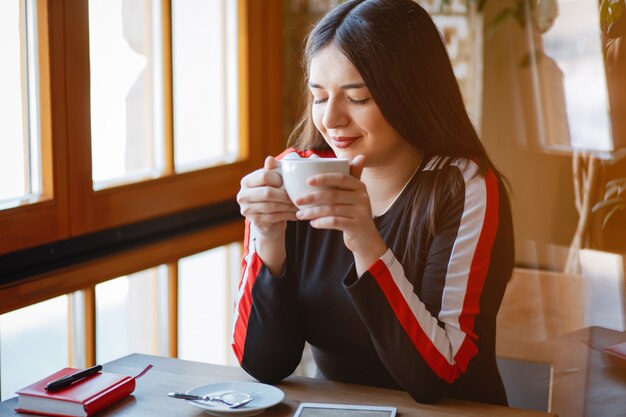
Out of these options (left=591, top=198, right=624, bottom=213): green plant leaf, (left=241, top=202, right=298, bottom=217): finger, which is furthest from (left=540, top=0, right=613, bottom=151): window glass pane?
(left=241, top=202, right=298, bottom=217): finger

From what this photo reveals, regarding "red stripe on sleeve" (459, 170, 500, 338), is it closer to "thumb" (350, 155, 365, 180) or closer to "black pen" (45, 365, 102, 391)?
"thumb" (350, 155, 365, 180)

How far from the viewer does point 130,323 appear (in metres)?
2.51

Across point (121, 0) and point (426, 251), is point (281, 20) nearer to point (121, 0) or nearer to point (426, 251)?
point (121, 0)

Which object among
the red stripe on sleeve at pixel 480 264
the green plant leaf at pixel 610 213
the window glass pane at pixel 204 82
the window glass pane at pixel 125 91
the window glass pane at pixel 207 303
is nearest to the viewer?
the red stripe on sleeve at pixel 480 264

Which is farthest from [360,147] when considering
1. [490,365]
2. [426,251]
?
[490,365]

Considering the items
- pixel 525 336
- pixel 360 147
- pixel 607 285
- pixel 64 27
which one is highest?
pixel 64 27

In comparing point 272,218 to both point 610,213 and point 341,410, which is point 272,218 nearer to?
point 341,410

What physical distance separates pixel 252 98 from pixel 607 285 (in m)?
1.38

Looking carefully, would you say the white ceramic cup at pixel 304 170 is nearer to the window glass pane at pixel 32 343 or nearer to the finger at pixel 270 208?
the finger at pixel 270 208

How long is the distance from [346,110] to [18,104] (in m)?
0.92

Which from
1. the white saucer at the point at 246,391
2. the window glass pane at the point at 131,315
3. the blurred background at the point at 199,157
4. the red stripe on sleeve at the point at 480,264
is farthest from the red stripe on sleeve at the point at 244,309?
the window glass pane at the point at 131,315

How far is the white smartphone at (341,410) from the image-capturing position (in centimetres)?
131

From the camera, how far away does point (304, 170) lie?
4.05ft

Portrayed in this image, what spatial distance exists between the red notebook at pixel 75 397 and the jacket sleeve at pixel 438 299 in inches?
16.1
